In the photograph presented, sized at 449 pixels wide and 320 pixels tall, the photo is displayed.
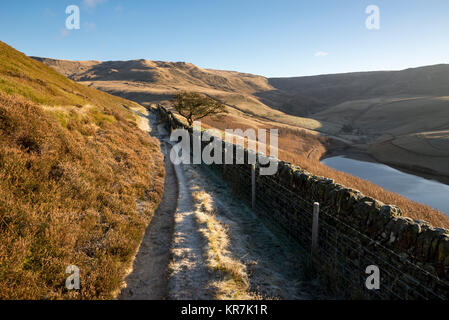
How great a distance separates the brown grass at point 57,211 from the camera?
16.0 feet

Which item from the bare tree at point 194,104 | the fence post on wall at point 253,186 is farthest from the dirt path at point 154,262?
the bare tree at point 194,104

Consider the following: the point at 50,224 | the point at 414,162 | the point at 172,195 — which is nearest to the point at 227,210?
the point at 172,195

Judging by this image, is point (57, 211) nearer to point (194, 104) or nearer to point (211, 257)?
point (211, 257)

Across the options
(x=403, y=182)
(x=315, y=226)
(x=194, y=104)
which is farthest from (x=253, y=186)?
(x=194, y=104)

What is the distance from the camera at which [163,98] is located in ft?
364

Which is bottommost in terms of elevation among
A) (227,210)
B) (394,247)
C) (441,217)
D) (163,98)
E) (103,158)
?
(441,217)

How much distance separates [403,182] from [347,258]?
96.5 ft

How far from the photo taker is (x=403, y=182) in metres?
28.2
